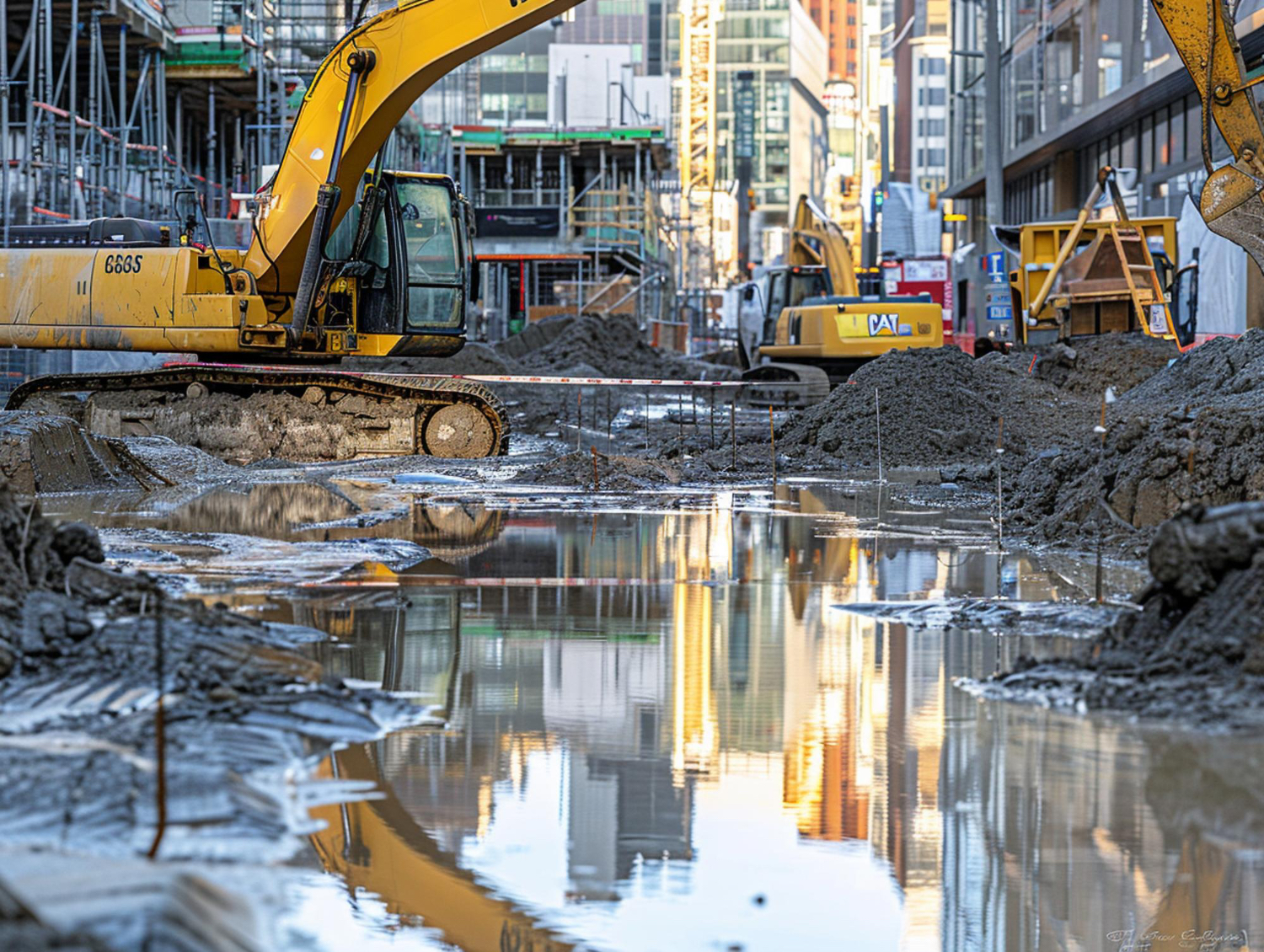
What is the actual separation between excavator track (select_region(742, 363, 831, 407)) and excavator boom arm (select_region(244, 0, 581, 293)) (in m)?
10.7

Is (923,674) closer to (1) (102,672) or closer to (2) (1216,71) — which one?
(1) (102,672)

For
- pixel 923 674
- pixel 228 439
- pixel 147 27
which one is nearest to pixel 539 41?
pixel 147 27

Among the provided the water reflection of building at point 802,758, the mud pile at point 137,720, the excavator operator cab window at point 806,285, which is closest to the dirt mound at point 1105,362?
the excavator operator cab window at point 806,285

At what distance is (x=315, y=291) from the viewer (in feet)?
60.5

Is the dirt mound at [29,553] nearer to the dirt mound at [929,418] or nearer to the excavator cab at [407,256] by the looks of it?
the excavator cab at [407,256]

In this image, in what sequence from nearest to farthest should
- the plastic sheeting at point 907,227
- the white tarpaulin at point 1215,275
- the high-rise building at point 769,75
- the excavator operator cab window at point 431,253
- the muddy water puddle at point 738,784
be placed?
the muddy water puddle at point 738,784 < the excavator operator cab window at point 431,253 < the white tarpaulin at point 1215,275 < the plastic sheeting at point 907,227 < the high-rise building at point 769,75

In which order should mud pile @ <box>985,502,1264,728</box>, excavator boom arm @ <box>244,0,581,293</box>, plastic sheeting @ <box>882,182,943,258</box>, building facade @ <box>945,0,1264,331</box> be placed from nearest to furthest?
mud pile @ <box>985,502,1264,728</box> → excavator boom arm @ <box>244,0,581,293</box> → building facade @ <box>945,0,1264,331</box> → plastic sheeting @ <box>882,182,943,258</box>

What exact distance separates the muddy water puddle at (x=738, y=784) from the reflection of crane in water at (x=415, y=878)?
1 cm

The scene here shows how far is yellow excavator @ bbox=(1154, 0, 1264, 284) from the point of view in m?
15.1

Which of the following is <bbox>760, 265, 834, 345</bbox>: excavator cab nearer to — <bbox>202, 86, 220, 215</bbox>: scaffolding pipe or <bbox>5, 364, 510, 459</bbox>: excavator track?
<bbox>202, 86, 220, 215</bbox>: scaffolding pipe

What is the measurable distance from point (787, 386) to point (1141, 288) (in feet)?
20.2

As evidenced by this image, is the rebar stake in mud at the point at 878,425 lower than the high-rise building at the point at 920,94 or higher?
lower

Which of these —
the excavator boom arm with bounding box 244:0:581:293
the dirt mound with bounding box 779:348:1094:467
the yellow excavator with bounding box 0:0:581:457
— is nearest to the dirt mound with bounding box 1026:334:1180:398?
the dirt mound with bounding box 779:348:1094:467

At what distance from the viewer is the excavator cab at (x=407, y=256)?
61.5 feet
